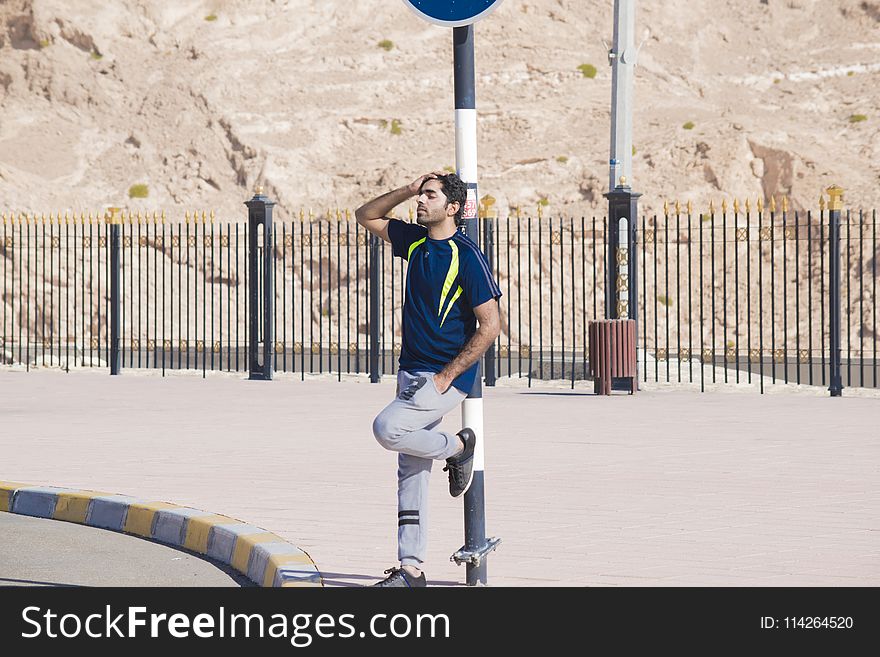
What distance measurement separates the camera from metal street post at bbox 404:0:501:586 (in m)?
7.12

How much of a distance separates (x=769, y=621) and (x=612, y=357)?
45.8 ft

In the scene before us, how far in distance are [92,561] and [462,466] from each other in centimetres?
239

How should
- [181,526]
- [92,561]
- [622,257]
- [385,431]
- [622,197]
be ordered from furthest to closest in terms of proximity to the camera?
[622,197] < [622,257] < [181,526] < [92,561] < [385,431]

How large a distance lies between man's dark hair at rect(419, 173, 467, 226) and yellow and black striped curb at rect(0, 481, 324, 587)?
178 centimetres

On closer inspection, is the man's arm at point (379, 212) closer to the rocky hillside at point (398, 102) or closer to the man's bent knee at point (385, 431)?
the man's bent knee at point (385, 431)

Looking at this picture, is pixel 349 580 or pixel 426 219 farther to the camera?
pixel 349 580

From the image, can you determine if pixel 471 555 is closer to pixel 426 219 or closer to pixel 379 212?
pixel 426 219

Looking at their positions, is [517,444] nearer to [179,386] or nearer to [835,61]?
[179,386]

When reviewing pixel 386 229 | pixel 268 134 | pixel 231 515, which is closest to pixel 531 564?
pixel 386 229

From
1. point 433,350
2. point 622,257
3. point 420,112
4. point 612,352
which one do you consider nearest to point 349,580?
point 433,350

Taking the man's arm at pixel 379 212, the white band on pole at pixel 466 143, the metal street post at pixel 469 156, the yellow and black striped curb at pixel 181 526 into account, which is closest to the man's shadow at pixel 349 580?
the yellow and black striped curb at pixel 181 526

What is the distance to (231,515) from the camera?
946 cm

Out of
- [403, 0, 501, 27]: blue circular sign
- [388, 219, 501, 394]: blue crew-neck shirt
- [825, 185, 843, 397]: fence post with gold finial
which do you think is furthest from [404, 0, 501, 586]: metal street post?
[825, 185, 843, 397]: fence post with gold finial

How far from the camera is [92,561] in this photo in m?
8.38
